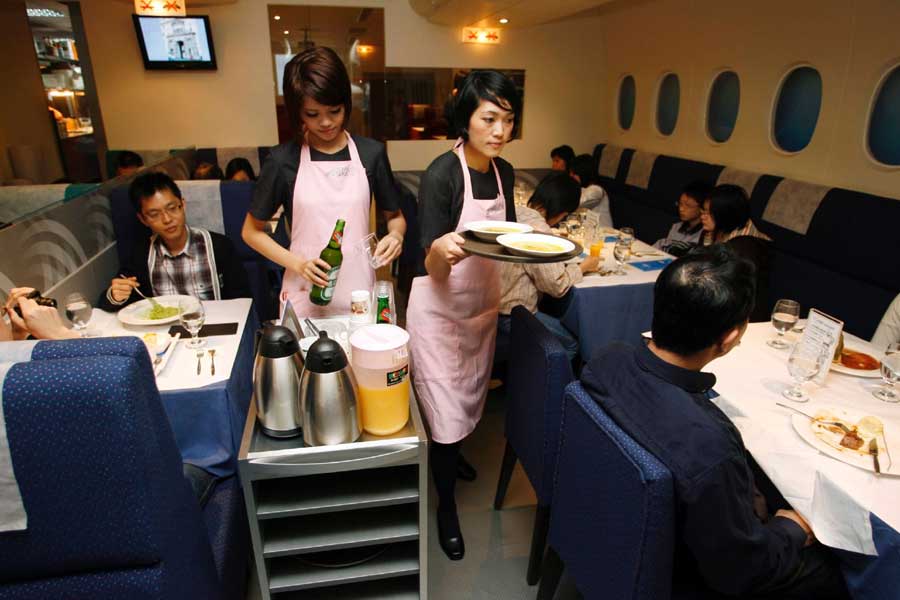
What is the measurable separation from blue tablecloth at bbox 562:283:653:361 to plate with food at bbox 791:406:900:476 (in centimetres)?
137

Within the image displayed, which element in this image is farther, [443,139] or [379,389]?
[443,139]

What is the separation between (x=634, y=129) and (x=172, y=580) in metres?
6.84

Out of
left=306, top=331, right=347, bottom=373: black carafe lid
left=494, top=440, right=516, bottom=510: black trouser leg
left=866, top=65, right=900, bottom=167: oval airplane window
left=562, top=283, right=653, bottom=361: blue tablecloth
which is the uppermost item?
left=866, top=65, right=900, bottom=167: oval airplane window

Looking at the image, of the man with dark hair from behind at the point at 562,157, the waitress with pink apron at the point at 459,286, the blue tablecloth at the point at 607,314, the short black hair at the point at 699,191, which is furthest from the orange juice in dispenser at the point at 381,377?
the man with dark hair from behind at the point at 562,157

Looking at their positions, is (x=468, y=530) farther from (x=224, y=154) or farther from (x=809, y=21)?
(x=224, y=154)

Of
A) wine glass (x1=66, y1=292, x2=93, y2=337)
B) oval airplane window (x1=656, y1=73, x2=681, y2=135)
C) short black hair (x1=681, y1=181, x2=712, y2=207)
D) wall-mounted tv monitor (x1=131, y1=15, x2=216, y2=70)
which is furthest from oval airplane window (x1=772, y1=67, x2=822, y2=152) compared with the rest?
wall-mounted tv monitor (x1=131, y1=15, x2=216, y2=70)

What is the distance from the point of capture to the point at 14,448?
0.88 meters

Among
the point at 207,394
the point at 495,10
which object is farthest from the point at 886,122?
the point at 207,394

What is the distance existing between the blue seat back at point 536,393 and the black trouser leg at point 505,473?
158 millimetres

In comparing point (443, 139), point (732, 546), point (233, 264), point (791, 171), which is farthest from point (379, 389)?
point (443, 139)

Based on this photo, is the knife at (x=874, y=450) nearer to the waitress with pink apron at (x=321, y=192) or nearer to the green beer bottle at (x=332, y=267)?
the waitress with pink apron at (x=321, y=192)

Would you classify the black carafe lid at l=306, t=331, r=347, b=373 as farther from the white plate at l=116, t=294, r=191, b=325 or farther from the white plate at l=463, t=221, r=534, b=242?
the white plate at l=116, t=294, r=191, b=325

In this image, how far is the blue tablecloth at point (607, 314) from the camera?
294cm

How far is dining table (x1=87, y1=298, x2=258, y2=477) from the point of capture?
172 centimetres
